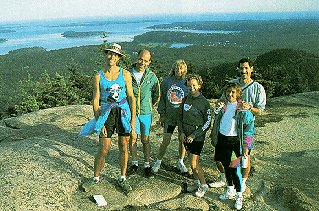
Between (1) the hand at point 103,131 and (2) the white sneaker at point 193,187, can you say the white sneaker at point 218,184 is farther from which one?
(1) the hand at point 103,131

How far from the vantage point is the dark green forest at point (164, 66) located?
68.8 ft

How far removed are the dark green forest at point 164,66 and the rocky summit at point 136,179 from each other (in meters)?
12.5

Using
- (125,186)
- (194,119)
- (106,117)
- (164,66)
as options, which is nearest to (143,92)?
(106,117)

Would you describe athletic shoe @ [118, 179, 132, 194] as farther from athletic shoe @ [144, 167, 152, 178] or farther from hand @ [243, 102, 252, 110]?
hand @ [243, 102, 252, 110]

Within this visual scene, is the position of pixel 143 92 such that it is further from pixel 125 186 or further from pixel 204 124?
pixel 125 186

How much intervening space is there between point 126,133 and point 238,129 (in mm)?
1436

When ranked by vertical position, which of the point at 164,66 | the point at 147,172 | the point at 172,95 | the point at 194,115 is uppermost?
the point at 172,95

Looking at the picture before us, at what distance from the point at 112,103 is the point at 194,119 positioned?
1.08 meters

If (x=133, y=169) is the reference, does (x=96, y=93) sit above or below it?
above

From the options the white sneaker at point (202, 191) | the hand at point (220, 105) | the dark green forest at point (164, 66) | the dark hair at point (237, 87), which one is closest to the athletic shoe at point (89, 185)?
the white sneaker at point (202, 191)

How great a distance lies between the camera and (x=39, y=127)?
8.62 metres

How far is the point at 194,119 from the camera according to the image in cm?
447

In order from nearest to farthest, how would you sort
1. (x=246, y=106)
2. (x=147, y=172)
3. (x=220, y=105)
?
(x=246, y=106)
(x=220, y=105)
(x=147, y=172)

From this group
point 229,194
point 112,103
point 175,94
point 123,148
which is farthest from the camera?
point 175,94
